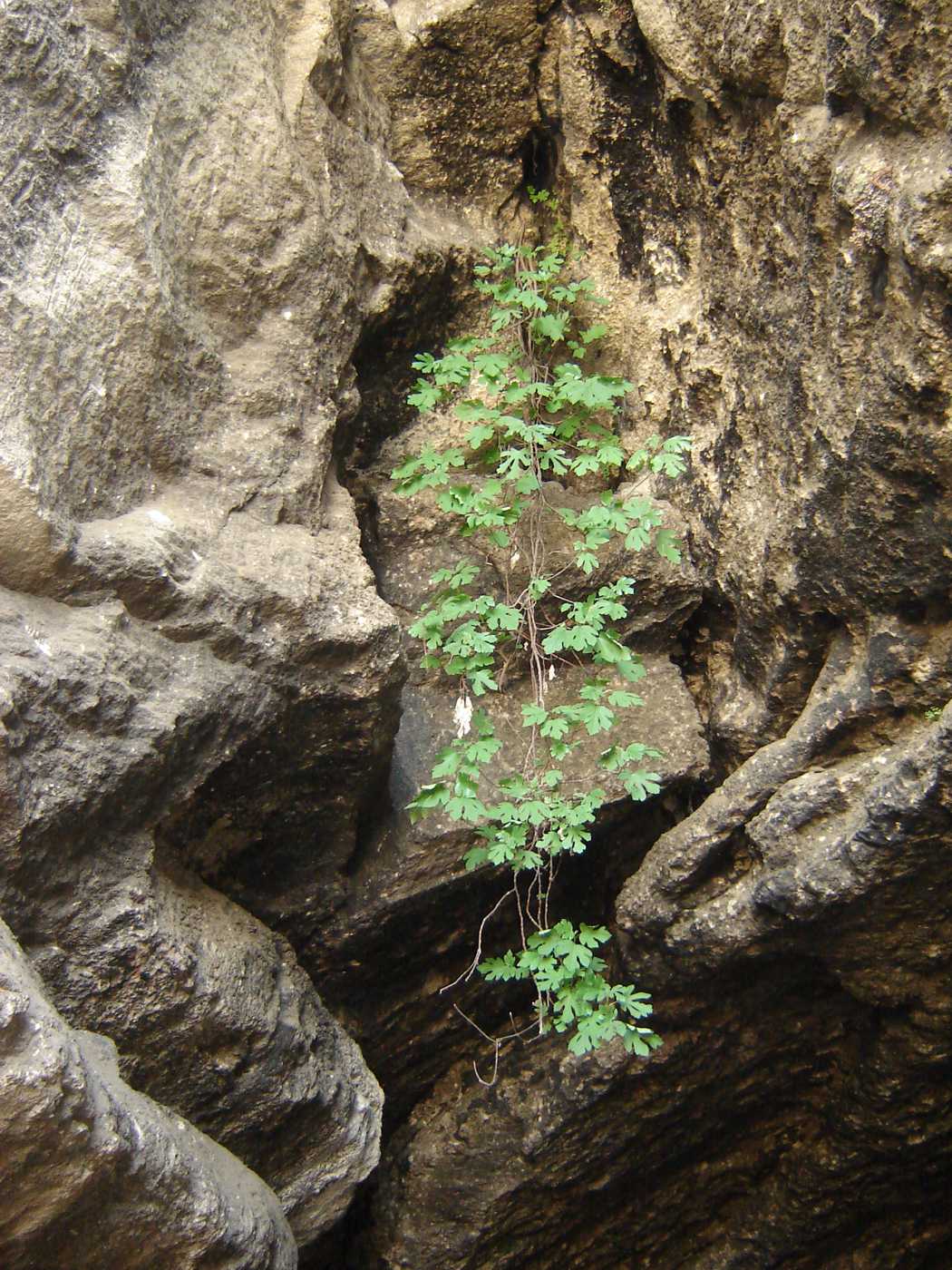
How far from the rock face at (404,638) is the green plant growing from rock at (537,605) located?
0.12m

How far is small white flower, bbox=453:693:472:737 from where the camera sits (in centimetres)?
319

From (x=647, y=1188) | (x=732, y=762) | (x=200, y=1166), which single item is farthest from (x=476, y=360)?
(x=647, y=1188)

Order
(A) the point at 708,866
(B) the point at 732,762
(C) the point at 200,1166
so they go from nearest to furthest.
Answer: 1. (C) the point at 200,1166
2. (A) the point at 708,866
3. (B) the point at 732,762

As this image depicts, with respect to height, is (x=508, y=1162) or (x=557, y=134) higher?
(x=557, y=134)

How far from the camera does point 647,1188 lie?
3.61 metres

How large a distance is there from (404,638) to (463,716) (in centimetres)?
31

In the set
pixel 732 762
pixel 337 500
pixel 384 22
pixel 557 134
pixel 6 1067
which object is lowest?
pixel 6 1067

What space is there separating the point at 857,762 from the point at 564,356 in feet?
5.17

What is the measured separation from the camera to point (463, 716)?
3197 millimetres

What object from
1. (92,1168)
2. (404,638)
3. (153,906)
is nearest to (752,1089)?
(404,638)

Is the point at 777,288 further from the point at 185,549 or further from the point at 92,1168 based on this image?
the point at 92,1168

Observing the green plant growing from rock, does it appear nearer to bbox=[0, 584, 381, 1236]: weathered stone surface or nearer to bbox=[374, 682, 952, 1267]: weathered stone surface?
bbox=[374, 682, 952, 1267]: weathered stone surface

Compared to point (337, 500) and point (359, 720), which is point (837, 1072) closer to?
point (359, 720)

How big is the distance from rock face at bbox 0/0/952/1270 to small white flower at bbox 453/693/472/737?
0.22 feet
